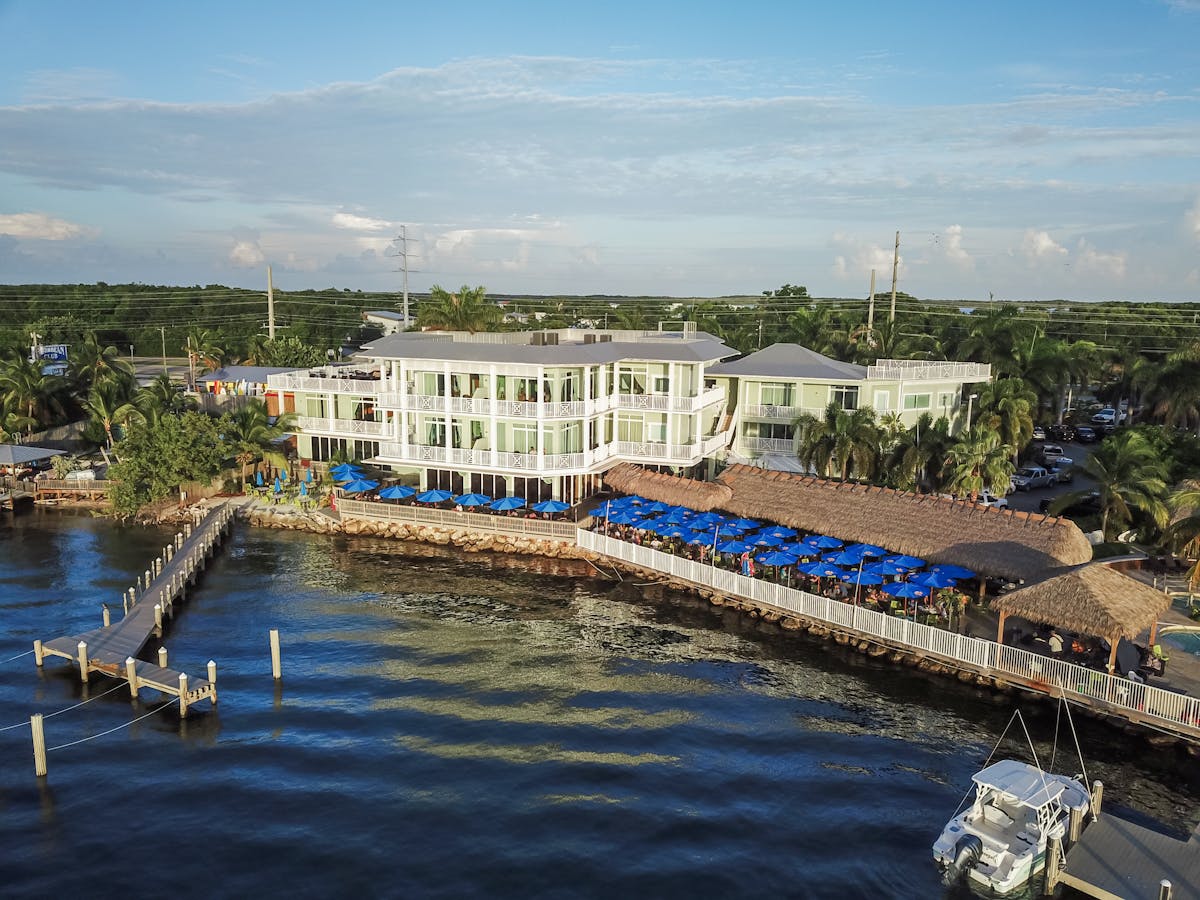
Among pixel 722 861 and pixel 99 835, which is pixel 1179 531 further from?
pixel 99 835

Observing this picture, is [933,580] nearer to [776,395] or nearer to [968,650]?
[968,650]

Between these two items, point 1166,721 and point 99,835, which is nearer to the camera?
point 99,835

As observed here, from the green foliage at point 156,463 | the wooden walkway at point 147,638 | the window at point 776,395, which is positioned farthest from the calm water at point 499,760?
the window at point 776,395

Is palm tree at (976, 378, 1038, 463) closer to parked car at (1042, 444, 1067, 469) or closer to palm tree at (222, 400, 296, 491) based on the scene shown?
parked car at (1042, 444, 1067, 469)

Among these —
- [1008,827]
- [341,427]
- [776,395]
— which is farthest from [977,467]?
[341,427]

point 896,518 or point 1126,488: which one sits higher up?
point 1126,488

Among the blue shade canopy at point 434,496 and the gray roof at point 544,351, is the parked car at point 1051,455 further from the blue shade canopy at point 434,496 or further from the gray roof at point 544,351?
the blue shade canopy at point 434,496

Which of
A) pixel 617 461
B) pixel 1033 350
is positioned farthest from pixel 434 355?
pixel 1033 350
